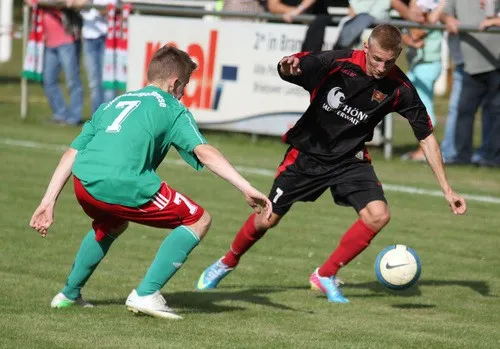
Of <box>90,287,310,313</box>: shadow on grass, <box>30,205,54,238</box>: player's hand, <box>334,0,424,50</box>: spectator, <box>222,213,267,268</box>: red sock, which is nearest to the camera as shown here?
<box>30,205,54,238</box>: player's hand

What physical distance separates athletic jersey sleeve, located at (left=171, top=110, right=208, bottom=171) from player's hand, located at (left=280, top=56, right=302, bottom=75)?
3.39ft

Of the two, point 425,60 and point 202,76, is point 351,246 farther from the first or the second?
point 202,76

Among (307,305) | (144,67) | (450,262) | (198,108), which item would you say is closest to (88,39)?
(144,67)

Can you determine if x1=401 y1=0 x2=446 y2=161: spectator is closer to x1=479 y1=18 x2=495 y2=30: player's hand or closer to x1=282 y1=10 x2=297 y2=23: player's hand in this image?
x1=479 y1=18 x2=495 y2=30: player's hand

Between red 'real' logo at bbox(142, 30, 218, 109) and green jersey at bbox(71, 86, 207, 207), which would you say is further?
red 'real' logo at bbox(142, 30, 218, 109)

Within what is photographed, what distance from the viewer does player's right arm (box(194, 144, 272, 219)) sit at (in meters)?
6.08

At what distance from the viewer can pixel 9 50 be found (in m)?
32.3

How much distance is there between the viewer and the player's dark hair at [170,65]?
21.8 feet

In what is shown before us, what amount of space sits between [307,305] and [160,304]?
1233 mm

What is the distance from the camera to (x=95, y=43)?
1683 cm

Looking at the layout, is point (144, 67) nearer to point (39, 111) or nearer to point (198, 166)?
point (39, 111)

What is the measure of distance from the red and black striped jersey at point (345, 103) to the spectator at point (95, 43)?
9.11 m

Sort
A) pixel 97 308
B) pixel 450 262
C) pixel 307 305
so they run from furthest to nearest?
pixel 450 262
pixel 307 305
pixel 97 308


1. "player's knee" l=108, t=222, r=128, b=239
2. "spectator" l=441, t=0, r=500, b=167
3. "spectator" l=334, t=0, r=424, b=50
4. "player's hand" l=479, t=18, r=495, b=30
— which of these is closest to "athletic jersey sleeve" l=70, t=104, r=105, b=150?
"player's knee" l=108, t=222, r=128, b=239
